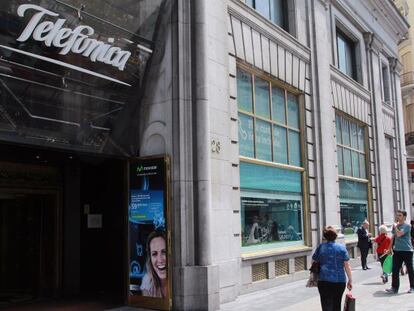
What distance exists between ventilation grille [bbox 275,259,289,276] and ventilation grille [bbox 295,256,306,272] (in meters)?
0.65

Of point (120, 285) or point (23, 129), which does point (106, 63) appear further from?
point (120, 285)

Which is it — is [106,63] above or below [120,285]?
above

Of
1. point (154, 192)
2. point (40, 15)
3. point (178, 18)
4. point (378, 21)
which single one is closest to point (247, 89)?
point (178, 18)

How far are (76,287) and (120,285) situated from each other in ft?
3.83

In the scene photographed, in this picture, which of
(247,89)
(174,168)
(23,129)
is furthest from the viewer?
(247,89)

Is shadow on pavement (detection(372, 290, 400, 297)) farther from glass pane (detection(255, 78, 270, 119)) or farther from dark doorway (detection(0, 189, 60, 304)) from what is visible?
dark doorway (detection(0, 189, 60, 304))

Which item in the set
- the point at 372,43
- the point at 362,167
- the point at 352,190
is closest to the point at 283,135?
the point at 352,190

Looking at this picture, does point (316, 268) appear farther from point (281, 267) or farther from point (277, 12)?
point (277, 12)

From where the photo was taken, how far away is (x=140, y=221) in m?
10.2

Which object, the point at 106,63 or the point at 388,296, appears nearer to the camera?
the point at 106,63

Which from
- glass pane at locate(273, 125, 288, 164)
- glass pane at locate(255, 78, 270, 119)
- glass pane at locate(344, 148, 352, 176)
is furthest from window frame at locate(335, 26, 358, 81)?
glass pane at locate(255, 78, 270, 119)

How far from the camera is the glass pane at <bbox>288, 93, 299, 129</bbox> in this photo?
1522 centimetres

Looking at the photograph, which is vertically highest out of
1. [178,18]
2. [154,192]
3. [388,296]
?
[178,18]

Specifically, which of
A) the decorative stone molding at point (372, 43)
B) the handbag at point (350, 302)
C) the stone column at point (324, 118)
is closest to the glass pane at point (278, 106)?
the stone column at point (324, 118)
